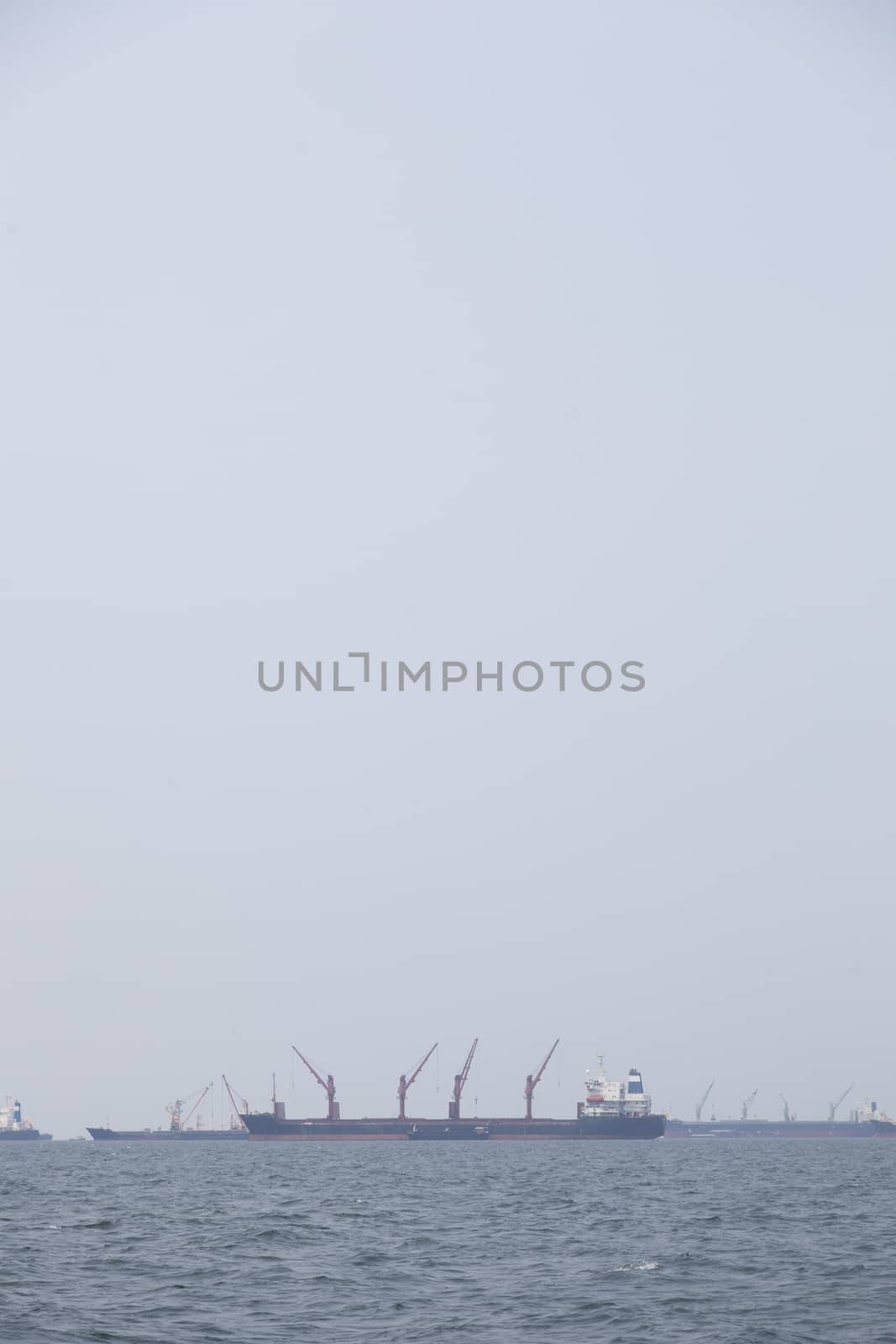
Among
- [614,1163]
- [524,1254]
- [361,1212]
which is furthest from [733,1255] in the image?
[614,1163]

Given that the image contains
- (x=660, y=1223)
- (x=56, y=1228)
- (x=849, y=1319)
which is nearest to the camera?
(x=849, y=1319)

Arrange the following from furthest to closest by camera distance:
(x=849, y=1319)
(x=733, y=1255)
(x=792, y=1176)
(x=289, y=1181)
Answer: (x=792, y=1176) < (x=289, y=1181) < (x=733, y=1255) < (x=849, y=1319)

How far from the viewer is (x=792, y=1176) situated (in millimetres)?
146125

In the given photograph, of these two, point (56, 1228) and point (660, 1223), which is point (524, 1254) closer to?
point (660, 1223)

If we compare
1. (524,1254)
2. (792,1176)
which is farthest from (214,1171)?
(524,1254)

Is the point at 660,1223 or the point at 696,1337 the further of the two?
the point at 660,1223

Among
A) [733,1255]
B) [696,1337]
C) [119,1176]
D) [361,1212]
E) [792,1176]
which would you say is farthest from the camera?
[119,1176]

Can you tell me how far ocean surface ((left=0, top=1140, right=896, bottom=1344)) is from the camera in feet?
138

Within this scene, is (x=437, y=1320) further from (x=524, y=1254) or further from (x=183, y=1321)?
(x=524, y=1254)

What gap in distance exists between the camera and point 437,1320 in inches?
1694

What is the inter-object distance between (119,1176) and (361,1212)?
78.8 m

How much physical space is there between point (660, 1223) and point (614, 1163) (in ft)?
368

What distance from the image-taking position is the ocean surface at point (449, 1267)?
138ft

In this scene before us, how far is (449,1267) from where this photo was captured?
2256 inches
